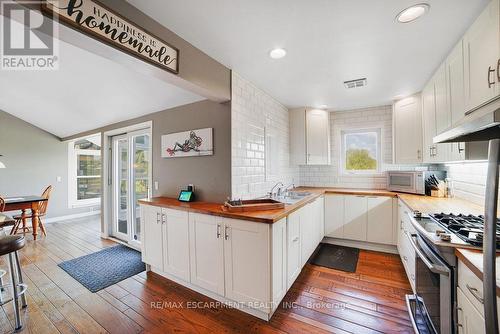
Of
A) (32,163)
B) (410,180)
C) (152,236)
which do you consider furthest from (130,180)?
(410,180)

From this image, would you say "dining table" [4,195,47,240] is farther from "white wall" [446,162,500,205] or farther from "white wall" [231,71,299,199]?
"white wall" [446,162,500,205]

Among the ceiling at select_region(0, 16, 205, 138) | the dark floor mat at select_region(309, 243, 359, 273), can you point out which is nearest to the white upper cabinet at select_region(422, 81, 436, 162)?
the dark floor mat at select_region(309, 243, 359, 273)

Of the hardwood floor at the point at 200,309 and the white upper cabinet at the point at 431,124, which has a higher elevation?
the white upper cabinet at the point at 431,124

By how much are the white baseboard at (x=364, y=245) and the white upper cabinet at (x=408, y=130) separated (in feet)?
4.38

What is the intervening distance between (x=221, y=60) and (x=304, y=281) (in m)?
2.64

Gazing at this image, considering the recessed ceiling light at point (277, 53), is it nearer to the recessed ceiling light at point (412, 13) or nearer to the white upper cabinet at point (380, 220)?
the recessed ceiling light at point (412, 13)

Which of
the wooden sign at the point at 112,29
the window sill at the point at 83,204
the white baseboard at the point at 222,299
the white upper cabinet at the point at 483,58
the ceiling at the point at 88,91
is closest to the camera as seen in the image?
the wooden sign at the point at 112,29

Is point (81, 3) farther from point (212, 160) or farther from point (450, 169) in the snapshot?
point (450, 169)

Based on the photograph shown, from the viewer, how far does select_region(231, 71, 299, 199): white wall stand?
2.35 meters

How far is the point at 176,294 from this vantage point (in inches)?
84.8

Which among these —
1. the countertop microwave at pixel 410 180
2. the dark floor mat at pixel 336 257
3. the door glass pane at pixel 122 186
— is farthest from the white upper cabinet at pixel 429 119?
the door glass pane at pixel 122 186

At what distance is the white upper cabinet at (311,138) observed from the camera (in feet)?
12.0

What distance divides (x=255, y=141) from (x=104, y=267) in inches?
105

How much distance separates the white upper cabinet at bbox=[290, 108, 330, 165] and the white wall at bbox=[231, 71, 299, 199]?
29 cm
